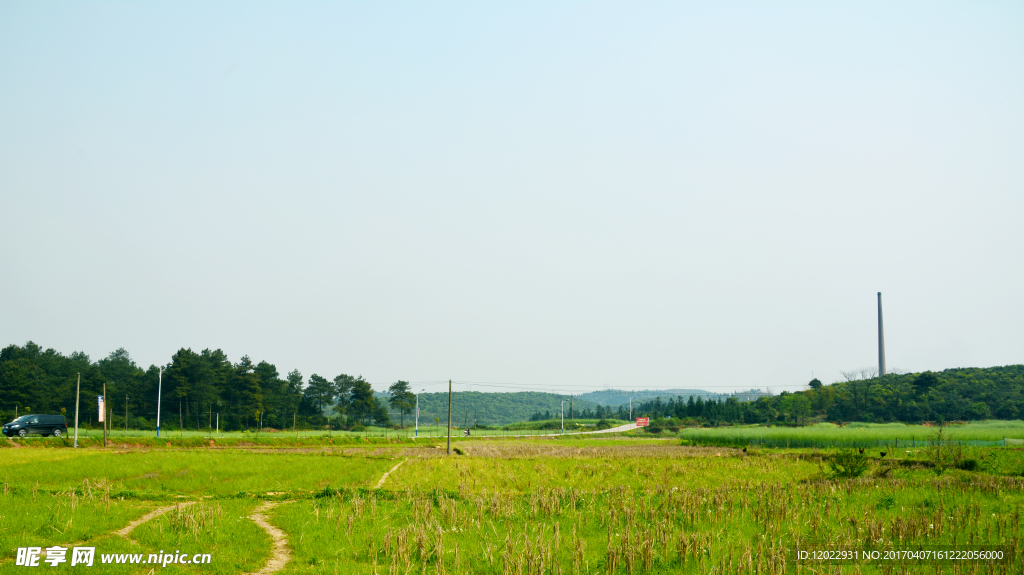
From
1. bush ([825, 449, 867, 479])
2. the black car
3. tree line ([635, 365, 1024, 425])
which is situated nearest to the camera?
bush ([825, 449, 867, 479])

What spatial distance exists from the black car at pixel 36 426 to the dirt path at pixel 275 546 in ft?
181

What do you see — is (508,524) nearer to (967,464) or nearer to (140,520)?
(140,520)

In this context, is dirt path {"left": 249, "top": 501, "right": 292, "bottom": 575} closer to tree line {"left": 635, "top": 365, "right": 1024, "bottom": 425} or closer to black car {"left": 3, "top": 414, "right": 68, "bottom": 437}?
black car {"left": 3, "top": 414, "right": 68, "bottom": 437}

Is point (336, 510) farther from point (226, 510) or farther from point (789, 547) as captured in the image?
point (789, 547)

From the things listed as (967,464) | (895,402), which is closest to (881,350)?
(895,402)

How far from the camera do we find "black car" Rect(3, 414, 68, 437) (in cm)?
6153

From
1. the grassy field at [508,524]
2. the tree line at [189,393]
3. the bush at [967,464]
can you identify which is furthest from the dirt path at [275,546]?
the tree line at [189,393]

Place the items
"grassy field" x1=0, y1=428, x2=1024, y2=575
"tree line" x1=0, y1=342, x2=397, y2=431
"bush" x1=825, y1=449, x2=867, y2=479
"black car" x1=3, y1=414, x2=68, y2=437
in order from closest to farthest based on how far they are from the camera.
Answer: "grassy field" x1=0, y1=428, x2=1024, y2=575, "bush" x1=825, y1=449, x2=867, y2=479, "black car" x1=3, y1=414, x2=68, y2=437, "tree line" x1=0, y1=342, x2=397, y2=431

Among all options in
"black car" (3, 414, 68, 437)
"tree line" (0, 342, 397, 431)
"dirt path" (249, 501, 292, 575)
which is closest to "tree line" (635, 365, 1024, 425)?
"tree line" (0, 342, 397, 431)

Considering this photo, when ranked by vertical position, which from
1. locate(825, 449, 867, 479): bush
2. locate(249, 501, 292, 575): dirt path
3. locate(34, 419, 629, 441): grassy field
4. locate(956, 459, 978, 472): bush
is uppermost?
locate(249, 501, 292, 575): dirt path

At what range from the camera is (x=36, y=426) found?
63.2 metres

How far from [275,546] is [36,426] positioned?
62.3 meters

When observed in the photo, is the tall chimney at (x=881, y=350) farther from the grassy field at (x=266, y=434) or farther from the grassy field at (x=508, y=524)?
the grassy field at (x=508, y=524)

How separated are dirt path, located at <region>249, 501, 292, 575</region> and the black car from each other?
5515 centimetres
